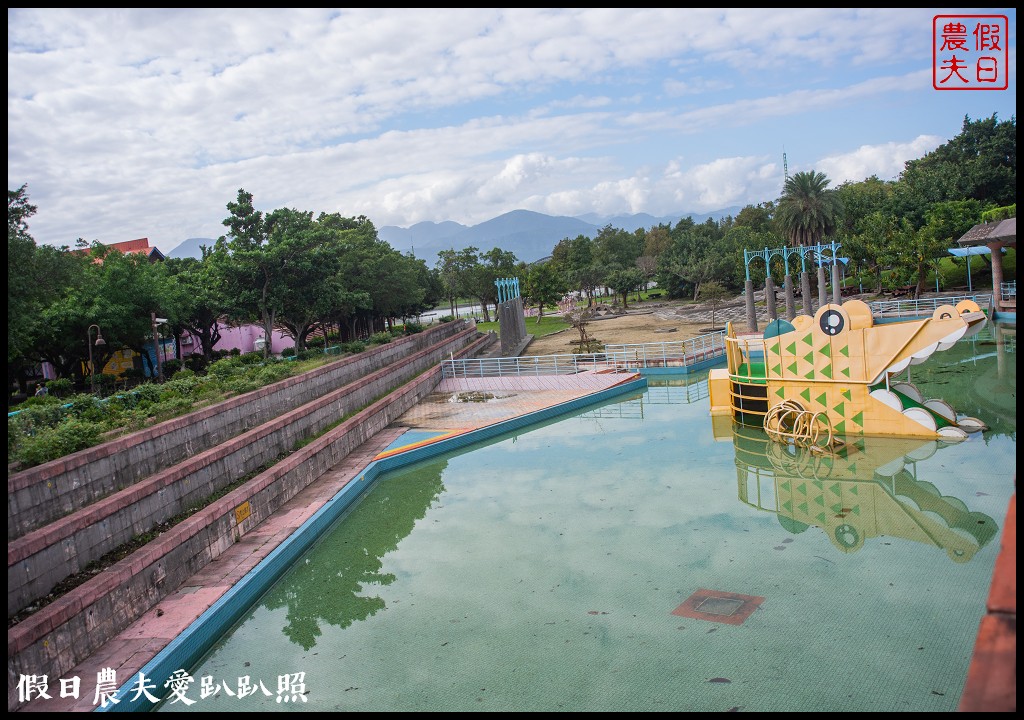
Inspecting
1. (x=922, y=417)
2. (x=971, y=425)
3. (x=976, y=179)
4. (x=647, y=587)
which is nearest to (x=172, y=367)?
(x=647, y=587)

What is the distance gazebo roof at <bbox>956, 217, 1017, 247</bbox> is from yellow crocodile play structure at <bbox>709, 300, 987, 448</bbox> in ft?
44.6

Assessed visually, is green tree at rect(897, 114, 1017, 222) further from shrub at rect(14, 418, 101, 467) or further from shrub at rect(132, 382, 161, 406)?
shrub at rect(14, 418, 101, 467)

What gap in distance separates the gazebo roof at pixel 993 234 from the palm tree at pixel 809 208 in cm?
607

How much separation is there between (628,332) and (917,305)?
1331cm

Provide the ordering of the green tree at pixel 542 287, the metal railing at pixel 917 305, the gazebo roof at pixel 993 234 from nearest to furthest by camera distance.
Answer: the gazebo roof at pixel 993 234, the metal railing at pixel 917 305, the green tree at pixel 542 287

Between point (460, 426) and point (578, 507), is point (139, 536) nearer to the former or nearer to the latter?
point (578, 507)

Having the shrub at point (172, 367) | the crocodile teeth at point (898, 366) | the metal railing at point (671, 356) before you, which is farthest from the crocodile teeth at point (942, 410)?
the shrub at point (172, 367)

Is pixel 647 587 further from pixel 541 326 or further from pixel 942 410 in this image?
pixel 541 326

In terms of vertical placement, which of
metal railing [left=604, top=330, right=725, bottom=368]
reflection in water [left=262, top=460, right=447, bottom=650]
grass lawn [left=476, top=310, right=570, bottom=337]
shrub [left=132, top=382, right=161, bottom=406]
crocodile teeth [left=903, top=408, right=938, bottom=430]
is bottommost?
reflection in water [left=262, top=460, right=447, bottom=650]

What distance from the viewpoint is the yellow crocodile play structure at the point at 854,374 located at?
13445mm

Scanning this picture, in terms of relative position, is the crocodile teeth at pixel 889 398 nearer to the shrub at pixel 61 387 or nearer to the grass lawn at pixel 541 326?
the shrub at pixel 61 387

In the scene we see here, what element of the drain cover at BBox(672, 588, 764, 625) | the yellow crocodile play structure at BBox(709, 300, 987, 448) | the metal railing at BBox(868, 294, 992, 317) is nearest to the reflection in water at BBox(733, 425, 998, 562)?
the yellow crocodile play structure at BBox(709, 300, 987, 448)

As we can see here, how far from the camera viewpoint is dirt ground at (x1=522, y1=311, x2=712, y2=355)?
1335 inches

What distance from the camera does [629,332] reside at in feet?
124
